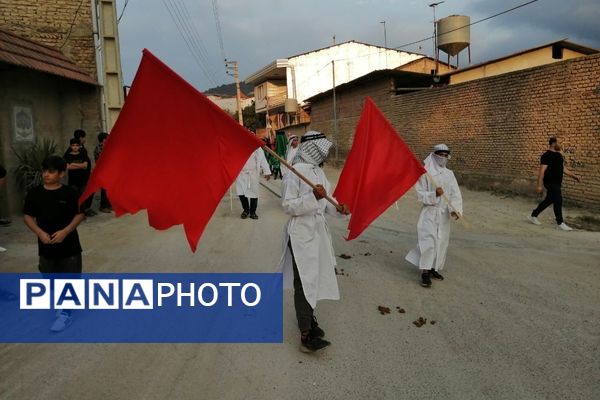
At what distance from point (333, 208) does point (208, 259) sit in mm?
2962

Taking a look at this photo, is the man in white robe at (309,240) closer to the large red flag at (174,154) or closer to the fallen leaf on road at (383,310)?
the large red flag at (174,154)

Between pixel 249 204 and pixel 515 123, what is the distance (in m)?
7.40

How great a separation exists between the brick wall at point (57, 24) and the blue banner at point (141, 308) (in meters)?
8.54

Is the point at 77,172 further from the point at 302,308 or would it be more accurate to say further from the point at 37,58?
the point at 302,308

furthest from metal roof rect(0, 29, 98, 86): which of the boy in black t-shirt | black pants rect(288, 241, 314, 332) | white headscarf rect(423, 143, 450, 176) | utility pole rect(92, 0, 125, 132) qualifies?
white headscarf rect(423, 143, 450, 176)

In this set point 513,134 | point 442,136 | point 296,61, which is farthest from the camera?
point 296,61

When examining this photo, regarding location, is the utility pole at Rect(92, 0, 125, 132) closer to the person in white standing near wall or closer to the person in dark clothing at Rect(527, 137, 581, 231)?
the person in white standing near wall

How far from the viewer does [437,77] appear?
1902 cm

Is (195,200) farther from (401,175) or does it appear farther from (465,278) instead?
(465,278)

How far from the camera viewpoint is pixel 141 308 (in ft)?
15.1

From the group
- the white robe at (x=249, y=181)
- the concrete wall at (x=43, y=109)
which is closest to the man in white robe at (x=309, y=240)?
the white robe at (x=249, y=181)

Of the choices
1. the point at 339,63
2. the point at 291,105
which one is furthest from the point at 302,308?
the point at 339,63

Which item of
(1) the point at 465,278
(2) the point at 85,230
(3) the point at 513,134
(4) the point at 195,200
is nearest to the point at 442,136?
(3) the point at 513,134

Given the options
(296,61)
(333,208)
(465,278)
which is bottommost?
(465,278)
